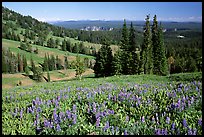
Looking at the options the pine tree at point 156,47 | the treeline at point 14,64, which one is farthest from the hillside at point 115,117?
the treeline at point 14,64

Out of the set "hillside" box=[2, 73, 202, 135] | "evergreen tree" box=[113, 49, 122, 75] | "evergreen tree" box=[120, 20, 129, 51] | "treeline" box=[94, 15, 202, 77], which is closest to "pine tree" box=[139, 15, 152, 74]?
"treeline" box=[94, 15, 202, 77]

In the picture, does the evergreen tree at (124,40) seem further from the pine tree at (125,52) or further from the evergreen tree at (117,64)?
the evergreen tree at (117,64)

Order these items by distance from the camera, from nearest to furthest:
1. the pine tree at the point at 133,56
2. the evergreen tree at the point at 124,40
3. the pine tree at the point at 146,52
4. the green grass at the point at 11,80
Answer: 1. the pine tree at the point at 146,52
2. the evergreen tree at the point at 124,40
3. the pine tree at the point at 133,56
4. the green grass at the point at 11,80

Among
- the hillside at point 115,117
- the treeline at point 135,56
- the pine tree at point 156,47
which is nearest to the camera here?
the hillside at point 115,117

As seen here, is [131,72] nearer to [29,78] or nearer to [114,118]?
[114,118]

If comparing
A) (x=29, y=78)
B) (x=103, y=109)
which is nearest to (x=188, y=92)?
(x=103, y=109)

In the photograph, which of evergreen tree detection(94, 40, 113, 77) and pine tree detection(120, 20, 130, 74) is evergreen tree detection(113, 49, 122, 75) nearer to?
pine tree detection(120, 20, 130, 74)

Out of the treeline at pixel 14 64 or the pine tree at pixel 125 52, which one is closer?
the pine tree at pixel 125 52

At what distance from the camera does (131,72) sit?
69562mm

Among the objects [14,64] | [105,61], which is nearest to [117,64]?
[105,61]

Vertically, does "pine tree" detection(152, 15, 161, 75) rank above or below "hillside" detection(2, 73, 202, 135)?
below

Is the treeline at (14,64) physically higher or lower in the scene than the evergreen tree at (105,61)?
lower

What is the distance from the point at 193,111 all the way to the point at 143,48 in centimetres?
6137

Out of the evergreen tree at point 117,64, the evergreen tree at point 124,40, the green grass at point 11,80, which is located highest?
the evergreen tree at point 124,40
